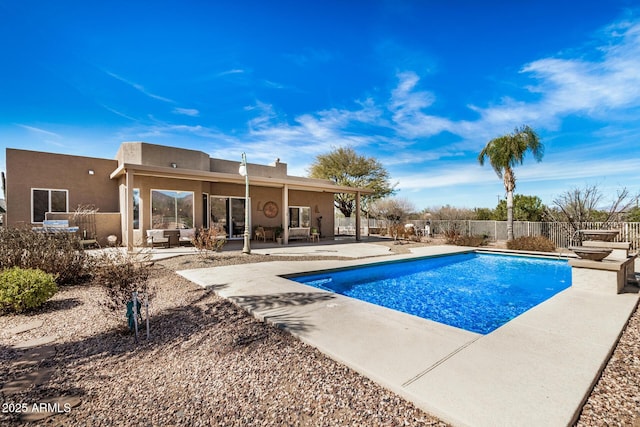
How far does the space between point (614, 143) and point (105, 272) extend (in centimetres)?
2724

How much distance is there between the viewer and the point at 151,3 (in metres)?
7.74

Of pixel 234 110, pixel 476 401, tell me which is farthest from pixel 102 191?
pixel 476 401

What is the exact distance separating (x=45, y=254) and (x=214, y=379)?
5.80 metres

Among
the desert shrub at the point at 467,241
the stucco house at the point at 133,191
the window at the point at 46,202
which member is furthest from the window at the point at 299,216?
the window at the point at 46,202

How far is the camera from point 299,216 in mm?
17547

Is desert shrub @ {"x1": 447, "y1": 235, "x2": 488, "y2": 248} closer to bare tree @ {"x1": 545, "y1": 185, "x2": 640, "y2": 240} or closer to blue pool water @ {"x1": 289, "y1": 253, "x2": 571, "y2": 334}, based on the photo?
blue pool water @ {"x1": 289, "y1": 253, "x2": 571, "y2": 334}

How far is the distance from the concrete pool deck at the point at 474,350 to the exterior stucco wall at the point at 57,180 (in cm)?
1204

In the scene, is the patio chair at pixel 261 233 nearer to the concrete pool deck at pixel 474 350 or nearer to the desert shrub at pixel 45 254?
the desert shrub at pixel 45 254

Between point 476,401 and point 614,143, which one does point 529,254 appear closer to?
point 476,401

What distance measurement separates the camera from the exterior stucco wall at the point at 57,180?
11.3m

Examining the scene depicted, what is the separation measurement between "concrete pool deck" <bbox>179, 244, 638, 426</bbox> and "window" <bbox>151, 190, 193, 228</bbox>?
8.81 meters

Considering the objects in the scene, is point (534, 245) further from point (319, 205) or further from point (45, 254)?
point (45, 254)

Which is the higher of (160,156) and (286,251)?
(160,156)

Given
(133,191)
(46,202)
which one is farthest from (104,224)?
(46,202)
